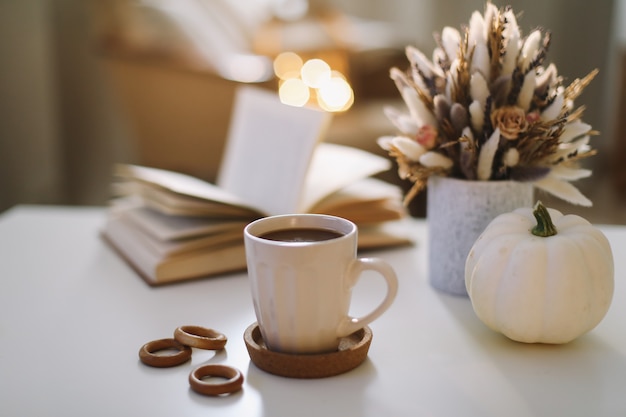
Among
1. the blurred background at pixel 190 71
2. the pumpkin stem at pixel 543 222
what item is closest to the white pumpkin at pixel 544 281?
the pumpkin stem at pixel 543 222

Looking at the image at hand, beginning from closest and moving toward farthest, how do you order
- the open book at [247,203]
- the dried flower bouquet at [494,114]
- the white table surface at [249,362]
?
1. the white table surface at [249,362]
2. the dried flower bouquet at [494,114]
3. the open book at [247,203]

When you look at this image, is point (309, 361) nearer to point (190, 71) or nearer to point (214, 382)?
point (214, 382)

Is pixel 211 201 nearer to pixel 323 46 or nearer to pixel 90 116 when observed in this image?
pixel 323 46

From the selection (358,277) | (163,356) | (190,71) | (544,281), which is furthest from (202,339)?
(190,71)

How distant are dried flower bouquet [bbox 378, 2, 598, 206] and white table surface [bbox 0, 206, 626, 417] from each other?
5.9 inches

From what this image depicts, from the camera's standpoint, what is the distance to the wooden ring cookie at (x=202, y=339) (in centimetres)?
66

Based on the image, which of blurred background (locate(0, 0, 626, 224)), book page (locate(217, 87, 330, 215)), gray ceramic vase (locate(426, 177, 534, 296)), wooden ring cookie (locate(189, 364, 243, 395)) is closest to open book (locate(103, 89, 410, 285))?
book page (locate(217, 87, 330, 215))

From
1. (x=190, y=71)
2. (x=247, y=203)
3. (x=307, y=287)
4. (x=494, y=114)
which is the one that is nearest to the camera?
(x=307, y=287)

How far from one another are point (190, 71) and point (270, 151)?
122cm

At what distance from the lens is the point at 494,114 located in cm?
73

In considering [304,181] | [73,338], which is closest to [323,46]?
[304,181]

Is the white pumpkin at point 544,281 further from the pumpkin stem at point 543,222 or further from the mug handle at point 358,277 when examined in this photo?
the mug handle at point 358,277

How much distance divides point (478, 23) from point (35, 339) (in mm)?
534

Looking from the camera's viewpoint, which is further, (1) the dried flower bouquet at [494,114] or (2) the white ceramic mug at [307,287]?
(1) the dried flower bouquet at [494,114]
